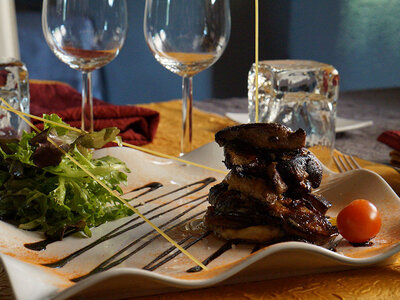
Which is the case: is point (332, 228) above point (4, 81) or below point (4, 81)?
below

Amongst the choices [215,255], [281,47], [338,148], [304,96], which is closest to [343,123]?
[338,148]

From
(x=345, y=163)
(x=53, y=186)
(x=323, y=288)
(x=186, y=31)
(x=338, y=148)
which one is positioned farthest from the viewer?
(x=338, y=148)

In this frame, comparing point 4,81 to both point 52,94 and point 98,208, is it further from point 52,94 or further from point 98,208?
point 98,208

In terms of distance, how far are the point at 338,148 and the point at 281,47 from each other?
3.52m

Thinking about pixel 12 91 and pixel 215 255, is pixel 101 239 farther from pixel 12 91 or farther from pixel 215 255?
pixel 12 91

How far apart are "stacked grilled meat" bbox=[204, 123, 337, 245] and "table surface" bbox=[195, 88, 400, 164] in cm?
87

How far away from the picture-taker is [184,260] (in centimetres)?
93

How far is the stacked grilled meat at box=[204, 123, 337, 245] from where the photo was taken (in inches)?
38.8

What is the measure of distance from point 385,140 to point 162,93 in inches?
141

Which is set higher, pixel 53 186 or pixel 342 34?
pixel 53 186

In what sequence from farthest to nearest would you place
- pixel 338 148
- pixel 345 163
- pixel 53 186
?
pixel 338 148 < pixel 345 163 < pixel 53 186

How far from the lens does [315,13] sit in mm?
5285

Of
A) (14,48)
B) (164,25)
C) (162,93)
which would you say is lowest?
(162,93)

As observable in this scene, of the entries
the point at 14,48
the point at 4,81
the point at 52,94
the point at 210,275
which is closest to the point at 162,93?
the point at 14,48
